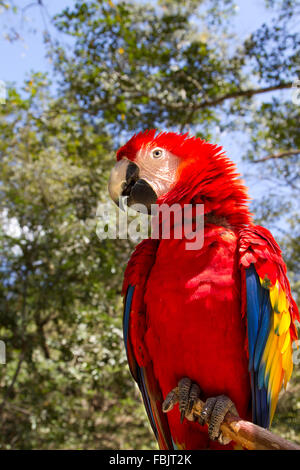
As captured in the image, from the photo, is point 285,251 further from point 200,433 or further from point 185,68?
point 200,433

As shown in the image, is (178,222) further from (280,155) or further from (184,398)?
(280,155)

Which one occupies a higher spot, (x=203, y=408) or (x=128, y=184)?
(x=128, y=184)

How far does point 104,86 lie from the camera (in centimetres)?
372

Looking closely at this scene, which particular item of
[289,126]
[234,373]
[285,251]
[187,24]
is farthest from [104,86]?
[234,373]

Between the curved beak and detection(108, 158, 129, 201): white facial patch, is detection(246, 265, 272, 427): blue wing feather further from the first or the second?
detection(108, 158, 129, 201): white facial patch

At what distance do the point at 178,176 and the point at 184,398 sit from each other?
2.78ft

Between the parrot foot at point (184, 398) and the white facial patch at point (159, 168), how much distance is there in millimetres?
755

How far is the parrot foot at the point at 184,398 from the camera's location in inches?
51.2

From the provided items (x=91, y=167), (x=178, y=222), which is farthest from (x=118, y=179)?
(x=91, y=167)

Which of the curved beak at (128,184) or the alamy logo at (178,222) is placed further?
Result: the curved beak at (128,184)

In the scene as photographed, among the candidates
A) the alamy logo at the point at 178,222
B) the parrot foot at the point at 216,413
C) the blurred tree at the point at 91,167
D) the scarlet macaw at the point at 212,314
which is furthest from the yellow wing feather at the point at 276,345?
the blurred tree at the point at 91,167

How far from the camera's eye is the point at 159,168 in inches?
66.2

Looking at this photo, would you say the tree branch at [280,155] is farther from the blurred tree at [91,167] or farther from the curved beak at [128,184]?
the curved beak at [128,184]

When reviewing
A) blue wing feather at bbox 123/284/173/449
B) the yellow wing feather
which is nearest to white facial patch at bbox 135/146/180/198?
blue wing feather at bbox 123/284/173/449
